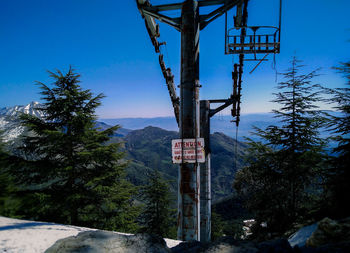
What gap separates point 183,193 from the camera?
405 centimetres

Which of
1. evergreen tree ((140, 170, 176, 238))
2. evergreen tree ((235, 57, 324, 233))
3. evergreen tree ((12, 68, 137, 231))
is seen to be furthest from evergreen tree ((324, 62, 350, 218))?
evergreen tree ((140, 170, 176, 238))

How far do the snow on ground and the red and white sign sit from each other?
6.25 feet

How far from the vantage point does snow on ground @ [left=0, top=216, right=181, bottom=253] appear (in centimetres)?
331

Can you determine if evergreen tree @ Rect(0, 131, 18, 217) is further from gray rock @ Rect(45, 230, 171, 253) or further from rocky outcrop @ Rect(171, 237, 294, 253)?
rocky outcrop @ Rect(171, 237, 294, 253)

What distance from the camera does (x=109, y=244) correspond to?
2904mm

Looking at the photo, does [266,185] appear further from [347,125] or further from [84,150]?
[84,150]

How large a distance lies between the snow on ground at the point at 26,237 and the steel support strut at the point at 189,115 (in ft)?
→ 2.44

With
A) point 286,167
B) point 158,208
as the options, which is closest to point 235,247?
point 286,167

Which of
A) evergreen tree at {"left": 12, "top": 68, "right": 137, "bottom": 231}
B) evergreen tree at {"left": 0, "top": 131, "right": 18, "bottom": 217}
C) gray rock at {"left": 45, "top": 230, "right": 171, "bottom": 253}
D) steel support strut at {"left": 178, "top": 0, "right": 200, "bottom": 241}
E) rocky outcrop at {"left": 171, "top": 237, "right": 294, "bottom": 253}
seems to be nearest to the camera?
rocky outcrop at {"left": 171, "top": 237, "right": 294, "bottom": 253}

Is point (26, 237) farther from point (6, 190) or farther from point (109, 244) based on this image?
point (6, 190)

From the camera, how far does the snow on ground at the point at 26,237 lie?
331 centimetres

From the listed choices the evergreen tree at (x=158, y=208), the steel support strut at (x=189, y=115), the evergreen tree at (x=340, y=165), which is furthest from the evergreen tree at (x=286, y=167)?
the evergreen tree at (x=158, y=208)

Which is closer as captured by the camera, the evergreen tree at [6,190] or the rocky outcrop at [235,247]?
the rocky outcrop at [235,247]

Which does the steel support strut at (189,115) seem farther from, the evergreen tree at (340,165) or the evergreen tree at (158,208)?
the evergreen tree at (158,208)
